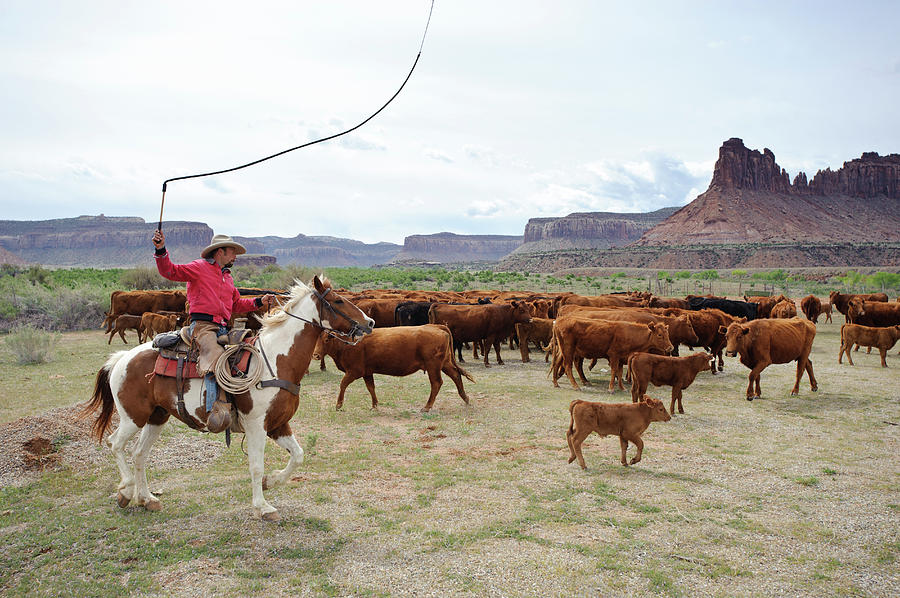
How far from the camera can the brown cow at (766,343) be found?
11.4 meters

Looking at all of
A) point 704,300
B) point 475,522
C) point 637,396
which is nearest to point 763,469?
point 637,396

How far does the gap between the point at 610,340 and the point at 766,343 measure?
3135 millimetres

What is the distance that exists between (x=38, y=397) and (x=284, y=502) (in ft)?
26.9

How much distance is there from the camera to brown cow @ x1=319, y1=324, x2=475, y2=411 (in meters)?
10.2

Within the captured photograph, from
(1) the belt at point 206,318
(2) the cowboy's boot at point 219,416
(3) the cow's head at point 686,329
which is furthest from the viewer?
(3) the cow's head at point 686,329

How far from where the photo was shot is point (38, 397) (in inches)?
432

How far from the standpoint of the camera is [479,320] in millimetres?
15625

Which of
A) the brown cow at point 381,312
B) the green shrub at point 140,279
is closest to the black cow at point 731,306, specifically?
the brown cow at point 381,312

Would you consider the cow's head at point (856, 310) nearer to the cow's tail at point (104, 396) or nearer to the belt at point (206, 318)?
the belt at point (206, 318)

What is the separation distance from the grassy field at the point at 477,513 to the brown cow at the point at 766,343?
173 centimetres

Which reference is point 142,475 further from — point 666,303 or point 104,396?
point 666,303

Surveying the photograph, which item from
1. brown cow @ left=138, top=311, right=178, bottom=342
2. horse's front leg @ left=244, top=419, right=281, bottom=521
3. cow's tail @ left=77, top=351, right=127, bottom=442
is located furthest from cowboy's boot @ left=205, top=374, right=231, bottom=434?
brown cow @ left=138, top=311, right=178, bottom=342

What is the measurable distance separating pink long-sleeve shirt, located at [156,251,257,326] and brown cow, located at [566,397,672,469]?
4.39 meters

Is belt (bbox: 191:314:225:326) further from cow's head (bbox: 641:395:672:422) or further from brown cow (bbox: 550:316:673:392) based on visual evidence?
brown cow (bbox: 550:316:673:392)
